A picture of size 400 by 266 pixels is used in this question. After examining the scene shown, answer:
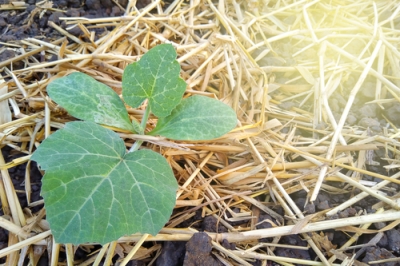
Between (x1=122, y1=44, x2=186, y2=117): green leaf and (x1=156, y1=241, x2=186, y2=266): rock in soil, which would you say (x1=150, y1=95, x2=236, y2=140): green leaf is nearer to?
(x1=122, y1=44, x2=186, y2=117): green leaf

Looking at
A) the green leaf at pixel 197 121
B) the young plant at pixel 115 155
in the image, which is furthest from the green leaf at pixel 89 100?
the green leaf at pixel 197 121

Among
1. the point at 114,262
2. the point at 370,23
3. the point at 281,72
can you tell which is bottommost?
the point at 114,262

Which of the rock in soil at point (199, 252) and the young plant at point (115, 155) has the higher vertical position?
the young plant at point (115, 155)

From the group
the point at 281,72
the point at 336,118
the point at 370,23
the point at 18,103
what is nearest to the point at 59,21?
the point at 18,103

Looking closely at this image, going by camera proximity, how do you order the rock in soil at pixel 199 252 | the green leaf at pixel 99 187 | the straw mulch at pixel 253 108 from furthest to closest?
the straw mulch at pixel 253 108 → the rock in soil at pixel 199 252 → the green leaf at pixel 99 187

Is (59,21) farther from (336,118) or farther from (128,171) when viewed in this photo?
(336,118)

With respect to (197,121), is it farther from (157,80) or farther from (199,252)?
(199,252)

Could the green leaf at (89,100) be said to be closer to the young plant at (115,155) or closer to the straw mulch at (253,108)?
the young plant at (115,155)

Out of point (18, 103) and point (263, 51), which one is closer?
point (18, 103)
